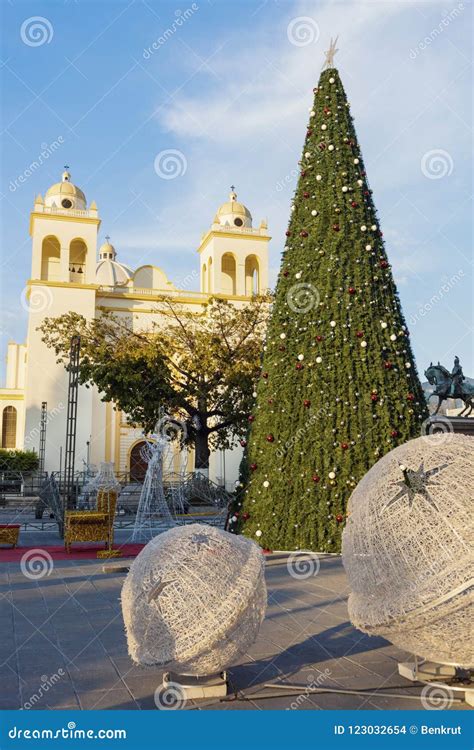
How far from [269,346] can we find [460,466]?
7.53m

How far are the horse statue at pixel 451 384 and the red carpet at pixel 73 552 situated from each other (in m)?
11.9

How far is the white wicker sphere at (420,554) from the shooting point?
3949mm

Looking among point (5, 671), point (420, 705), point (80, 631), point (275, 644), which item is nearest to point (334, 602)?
point (275, 644)

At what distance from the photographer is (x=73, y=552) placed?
1252 cm

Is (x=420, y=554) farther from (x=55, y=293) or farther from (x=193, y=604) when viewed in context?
(x=55, y=293)

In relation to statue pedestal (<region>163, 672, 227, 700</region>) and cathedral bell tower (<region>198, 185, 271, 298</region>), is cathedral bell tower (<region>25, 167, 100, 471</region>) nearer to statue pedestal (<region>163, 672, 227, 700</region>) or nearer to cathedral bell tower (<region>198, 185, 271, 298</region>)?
cathedral bell tower (<region>198, 185, 271, 298</region>)

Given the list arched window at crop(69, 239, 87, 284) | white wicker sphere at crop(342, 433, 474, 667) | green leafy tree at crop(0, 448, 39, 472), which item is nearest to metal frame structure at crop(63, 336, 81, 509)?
white wicker sphere at crop(342, 433, 474, 667)

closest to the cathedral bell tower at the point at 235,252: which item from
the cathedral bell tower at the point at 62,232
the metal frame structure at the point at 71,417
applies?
the cathedral bell tower at the point at 62,232

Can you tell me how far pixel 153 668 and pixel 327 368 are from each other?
Answer: 7398 millimetres

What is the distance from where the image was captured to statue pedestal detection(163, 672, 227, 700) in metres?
4.25

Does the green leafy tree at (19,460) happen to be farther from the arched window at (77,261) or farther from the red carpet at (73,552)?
the red carpet at (73,552)

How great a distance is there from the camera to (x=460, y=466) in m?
4.33

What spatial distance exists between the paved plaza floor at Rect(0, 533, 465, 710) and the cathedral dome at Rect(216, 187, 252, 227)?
37.7 meters

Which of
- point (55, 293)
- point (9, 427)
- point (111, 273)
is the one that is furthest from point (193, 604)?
point (111, 273)
